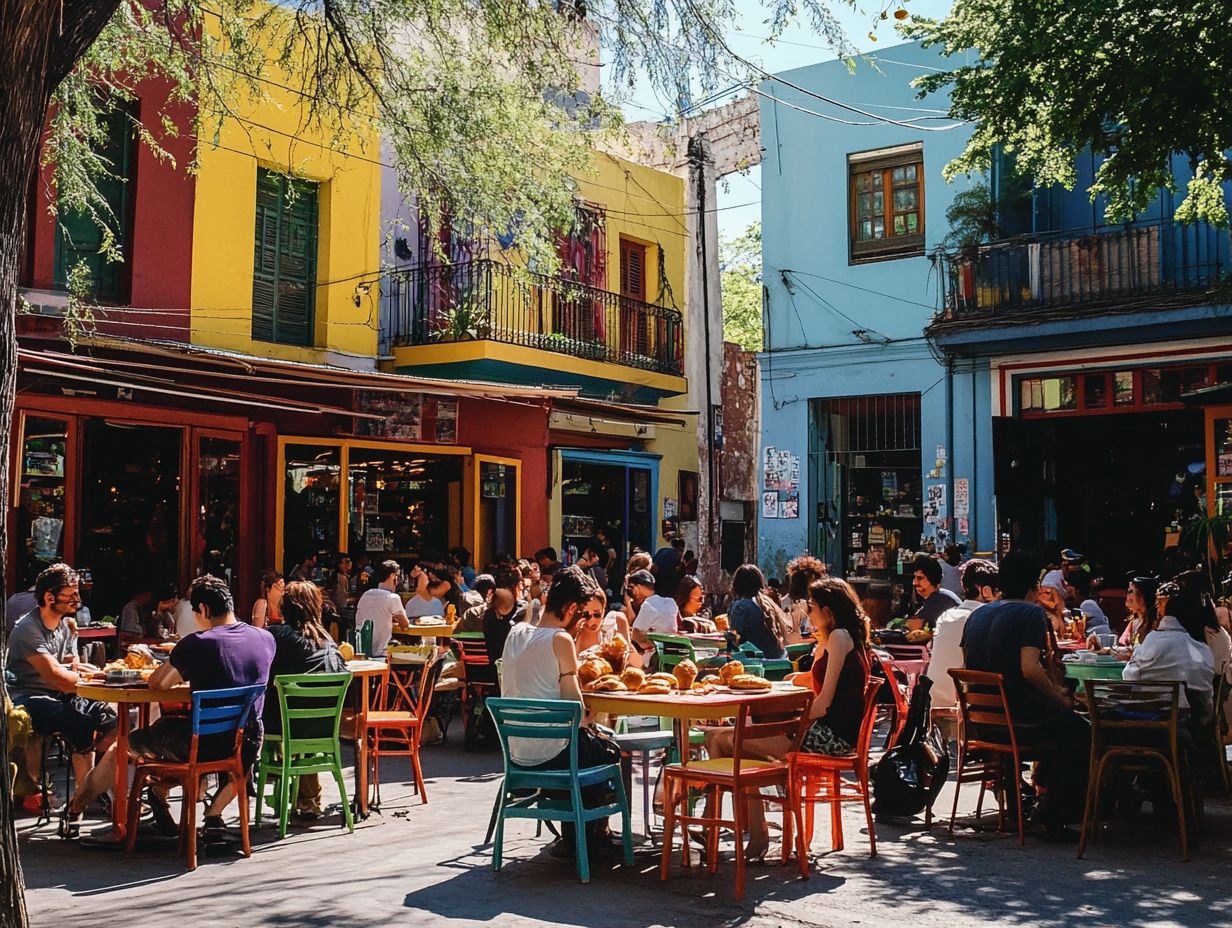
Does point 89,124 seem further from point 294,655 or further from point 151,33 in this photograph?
point 294,655

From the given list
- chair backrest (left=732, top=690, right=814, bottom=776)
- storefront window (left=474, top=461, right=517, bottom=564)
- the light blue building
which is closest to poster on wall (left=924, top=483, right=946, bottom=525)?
the light blue building

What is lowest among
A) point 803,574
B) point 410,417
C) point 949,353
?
point 803,574

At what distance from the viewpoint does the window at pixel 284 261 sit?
1559 centimetres

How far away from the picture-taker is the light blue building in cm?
1596

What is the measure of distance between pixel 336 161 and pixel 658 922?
12.7m

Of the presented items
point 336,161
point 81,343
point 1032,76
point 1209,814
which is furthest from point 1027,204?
point 81,343

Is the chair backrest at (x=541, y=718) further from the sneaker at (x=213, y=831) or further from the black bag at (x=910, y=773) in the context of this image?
the black bag at (x=910, y=773)

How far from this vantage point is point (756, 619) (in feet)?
33.7

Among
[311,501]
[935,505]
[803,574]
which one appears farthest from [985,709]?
[935,505]

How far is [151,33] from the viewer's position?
10961 millimetres

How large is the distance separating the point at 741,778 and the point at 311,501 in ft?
33.4

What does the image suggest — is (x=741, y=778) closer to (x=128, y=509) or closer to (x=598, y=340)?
(x=128, y=509)

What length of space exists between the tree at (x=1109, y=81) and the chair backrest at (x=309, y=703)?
7533 mm

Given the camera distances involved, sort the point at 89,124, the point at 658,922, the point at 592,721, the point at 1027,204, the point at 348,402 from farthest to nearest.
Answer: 1. the point at 1027,204
2. the point at 348,402
3. the point at 89,124
4. the point at 592,721
5. the point at 658,922
